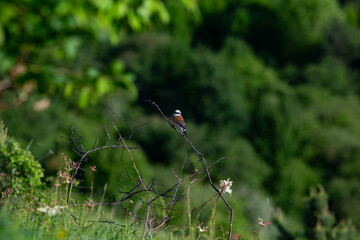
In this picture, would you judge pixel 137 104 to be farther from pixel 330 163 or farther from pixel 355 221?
pixel 355 221

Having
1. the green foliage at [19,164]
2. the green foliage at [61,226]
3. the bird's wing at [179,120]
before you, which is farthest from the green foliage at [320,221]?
the green foliage at [61,226]

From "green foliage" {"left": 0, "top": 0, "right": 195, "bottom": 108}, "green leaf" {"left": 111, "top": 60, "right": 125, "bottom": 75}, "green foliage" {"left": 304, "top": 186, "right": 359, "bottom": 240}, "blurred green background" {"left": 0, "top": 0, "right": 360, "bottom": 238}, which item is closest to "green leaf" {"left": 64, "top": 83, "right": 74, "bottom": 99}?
"green foliage" {"left": 0, "top": 0, "right": 195, "bottom": 108}

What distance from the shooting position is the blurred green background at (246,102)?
37.9 metres

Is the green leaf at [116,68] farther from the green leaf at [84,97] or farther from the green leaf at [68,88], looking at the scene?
the green leaf at [68,88]

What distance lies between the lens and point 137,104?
1967 inches

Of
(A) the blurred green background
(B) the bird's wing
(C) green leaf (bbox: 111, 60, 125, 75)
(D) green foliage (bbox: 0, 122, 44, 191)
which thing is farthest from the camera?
(A) the blurred green background

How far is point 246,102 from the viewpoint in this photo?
54.0 meters

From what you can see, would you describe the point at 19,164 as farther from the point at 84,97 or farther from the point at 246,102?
the point at 246,102

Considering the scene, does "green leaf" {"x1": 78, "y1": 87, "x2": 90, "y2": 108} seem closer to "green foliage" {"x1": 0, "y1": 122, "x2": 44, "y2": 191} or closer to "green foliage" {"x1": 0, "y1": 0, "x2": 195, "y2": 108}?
"green foliage" {"x1": 0, "y1": 0, "x2": 195, "y2": 108}

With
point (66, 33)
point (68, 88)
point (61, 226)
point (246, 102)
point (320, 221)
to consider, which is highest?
point (246, 102)

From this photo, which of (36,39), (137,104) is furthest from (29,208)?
(137,104)

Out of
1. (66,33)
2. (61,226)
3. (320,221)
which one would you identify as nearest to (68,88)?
(66,33)

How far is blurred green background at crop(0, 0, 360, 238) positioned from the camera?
124 ft

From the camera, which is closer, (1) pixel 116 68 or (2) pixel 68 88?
(2) pixel 68 88
